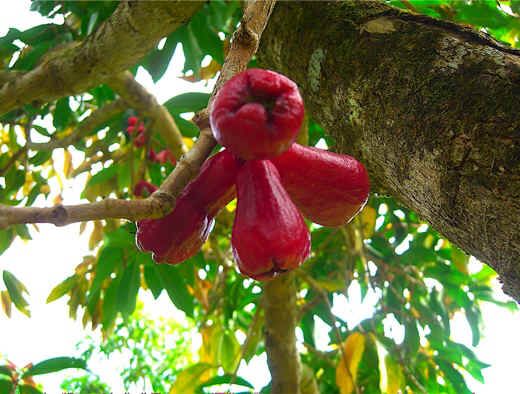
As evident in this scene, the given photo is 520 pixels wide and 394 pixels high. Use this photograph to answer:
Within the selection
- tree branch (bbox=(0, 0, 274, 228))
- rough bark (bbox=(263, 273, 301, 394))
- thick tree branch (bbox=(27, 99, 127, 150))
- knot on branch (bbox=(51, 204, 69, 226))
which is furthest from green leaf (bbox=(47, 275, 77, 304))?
knot on branch (bbox=(51, 204, 69, 226))

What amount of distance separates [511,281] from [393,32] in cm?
48

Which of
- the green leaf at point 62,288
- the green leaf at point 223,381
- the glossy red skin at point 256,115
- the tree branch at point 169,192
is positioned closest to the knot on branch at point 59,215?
the tree branch at point 169,192

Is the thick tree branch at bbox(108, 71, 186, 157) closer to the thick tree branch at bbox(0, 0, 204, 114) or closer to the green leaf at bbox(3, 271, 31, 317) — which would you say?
the thick tree branch at bbox(0, 0, 204, 114)

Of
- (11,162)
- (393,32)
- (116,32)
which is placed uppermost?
(11,162)

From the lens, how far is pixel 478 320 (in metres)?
2.24

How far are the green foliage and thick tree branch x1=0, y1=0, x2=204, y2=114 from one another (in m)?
0.59

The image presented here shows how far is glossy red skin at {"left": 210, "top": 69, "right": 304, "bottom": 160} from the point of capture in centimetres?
59

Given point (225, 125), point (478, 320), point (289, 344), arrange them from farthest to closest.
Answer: point (478, 320) → point (289, 344) → point (225, 125)

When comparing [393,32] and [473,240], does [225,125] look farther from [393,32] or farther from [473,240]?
[393,32]

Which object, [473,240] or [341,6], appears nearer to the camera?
[473,240]

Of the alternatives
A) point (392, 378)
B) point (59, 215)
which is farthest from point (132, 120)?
point (59, 215)

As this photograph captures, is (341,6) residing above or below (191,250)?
above

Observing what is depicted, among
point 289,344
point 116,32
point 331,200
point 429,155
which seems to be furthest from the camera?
point 289,344

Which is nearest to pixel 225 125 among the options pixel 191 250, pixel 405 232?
pixel 191 250
